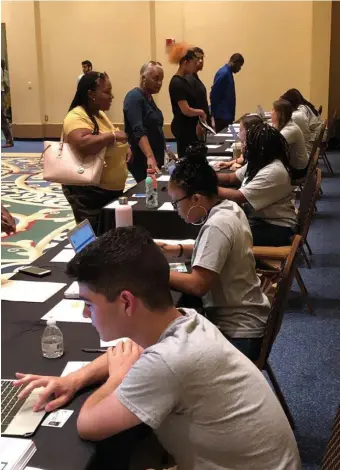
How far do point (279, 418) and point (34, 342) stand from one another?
2.73 feet

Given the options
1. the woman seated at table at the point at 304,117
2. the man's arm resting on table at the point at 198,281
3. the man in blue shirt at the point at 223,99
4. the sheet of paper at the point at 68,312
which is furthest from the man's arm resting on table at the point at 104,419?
the man in blue shirt at the point at 223,99

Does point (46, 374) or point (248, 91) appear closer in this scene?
point (46, 374)

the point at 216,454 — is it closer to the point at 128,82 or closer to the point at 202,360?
the point at 202,360

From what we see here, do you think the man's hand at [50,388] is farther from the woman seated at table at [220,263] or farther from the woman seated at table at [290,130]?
the woman seated at table at [290,130]

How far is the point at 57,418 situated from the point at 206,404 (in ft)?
1.25

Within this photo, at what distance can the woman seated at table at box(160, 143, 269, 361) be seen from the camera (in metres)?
2.21

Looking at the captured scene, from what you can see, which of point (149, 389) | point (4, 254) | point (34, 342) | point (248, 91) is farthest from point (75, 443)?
point (248, 91)

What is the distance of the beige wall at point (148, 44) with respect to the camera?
36.1ft

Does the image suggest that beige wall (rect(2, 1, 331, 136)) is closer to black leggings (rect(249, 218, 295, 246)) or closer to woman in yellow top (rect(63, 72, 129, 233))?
black leggings (rect(249, 218, 295, 246))

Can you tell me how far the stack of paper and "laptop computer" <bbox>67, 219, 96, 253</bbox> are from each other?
42.9 inches

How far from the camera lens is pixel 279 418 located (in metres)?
1.35

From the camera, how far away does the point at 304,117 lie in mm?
6477

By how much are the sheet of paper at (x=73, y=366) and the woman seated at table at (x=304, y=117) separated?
501 cm

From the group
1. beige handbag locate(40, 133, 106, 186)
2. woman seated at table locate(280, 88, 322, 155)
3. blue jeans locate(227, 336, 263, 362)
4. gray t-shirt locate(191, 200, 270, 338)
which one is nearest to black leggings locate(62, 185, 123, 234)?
beige handbag locate(40, 133, 106, 186)
